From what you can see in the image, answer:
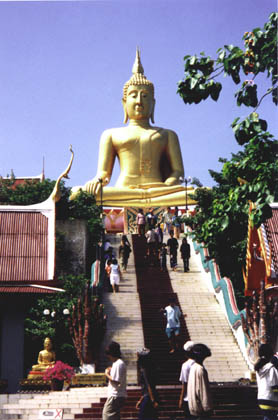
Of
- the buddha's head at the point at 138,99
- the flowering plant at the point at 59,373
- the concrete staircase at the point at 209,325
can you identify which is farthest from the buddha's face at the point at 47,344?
the buddha's head at the point at 138,99

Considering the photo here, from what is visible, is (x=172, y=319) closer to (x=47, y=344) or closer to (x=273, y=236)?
(x=273, y=236)

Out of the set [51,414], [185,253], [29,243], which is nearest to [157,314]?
[29,243]

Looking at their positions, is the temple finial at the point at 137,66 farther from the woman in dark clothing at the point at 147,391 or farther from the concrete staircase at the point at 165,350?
the woman in dark clothing at the point at 147,391

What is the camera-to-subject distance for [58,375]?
51.3 feet

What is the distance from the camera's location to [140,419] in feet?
32.3

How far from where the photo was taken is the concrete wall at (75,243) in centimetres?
2356

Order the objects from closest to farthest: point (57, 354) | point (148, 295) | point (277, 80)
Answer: point (277, 80) < point (57, 354) < point (148, 295)

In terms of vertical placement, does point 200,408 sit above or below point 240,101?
below

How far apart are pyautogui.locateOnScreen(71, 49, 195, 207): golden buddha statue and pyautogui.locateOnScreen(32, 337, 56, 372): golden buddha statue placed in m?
17.4

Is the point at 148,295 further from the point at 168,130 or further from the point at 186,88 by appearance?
the point at 168,130

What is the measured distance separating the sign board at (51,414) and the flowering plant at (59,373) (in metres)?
3.31

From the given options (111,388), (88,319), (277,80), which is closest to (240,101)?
(277,80)

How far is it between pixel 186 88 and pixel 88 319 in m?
7.70

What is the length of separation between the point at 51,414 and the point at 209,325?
7758 mm
